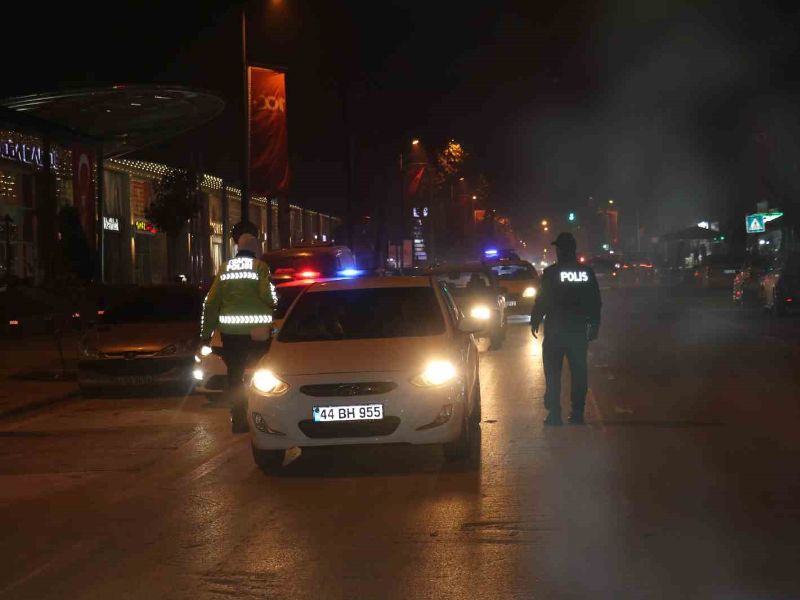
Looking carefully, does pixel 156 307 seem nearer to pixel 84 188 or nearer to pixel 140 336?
pixel 140 336

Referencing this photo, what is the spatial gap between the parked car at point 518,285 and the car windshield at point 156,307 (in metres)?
13.1

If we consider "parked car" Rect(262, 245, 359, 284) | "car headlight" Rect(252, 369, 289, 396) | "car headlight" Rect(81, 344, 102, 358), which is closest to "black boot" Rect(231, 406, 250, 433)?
"car headlight" Rect(252, 369, 289, 396)

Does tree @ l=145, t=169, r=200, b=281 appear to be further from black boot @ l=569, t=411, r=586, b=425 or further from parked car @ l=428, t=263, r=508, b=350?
black boot @ l=569, t=411, r=586, b=425

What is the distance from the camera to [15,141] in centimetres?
3941

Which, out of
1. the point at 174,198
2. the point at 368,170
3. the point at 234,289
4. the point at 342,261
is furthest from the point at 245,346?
the point at 368,170

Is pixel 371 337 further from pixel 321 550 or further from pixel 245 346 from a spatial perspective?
pixel 321 550

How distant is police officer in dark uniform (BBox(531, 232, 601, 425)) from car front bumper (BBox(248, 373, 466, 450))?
2.75 metres

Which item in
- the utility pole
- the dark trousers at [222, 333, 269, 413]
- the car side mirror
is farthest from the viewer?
the utility pole

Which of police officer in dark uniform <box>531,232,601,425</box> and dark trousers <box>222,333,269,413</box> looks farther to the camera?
dark trousers <box>222,333,269,413</box>

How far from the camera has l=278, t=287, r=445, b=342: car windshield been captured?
35.0ft

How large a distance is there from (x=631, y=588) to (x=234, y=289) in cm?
675

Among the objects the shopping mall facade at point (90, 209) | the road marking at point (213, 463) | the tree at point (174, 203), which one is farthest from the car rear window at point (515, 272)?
the road marking at point (213, 463)

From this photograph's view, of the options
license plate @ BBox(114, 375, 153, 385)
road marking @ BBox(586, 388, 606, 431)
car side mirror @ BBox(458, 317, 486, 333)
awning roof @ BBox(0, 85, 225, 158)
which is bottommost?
road marking @ BBox(586, 388, 606, 431)

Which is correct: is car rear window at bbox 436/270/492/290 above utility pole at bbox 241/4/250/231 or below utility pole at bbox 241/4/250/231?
below
